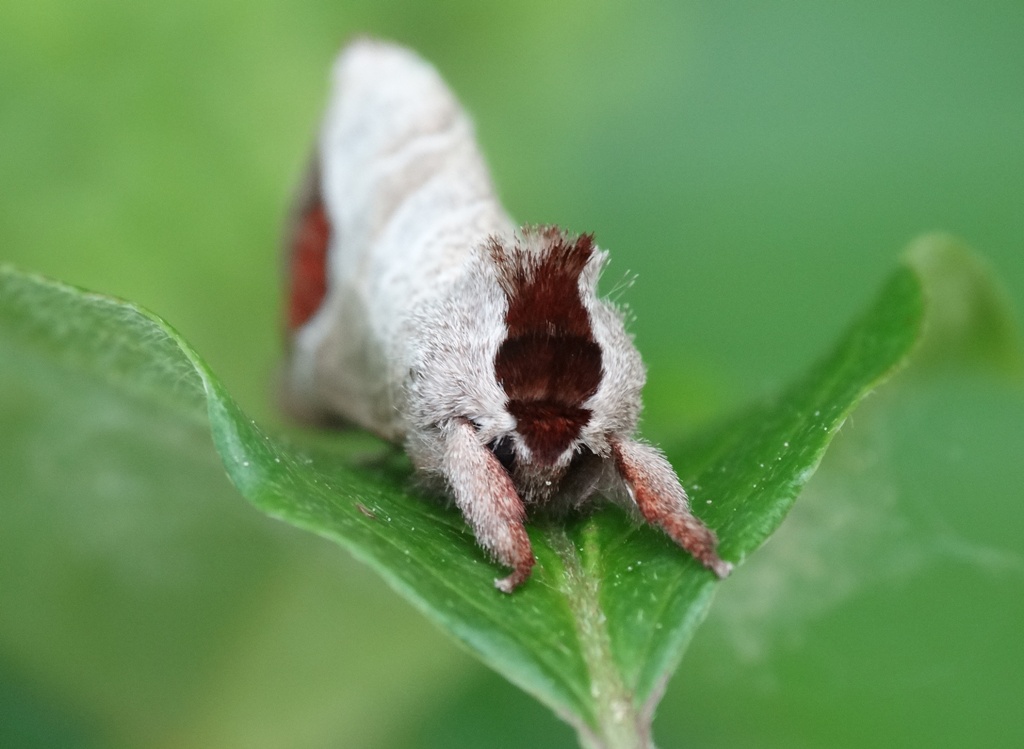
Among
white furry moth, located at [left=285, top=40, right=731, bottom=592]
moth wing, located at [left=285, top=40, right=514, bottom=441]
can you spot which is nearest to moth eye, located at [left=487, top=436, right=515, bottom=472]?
white furry moth, located at [left=285, top=40, right=731, bottom=592]

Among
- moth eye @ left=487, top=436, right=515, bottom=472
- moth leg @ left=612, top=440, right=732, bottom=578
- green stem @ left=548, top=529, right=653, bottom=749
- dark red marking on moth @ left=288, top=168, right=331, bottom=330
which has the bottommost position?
dark red marking on moth @ left=288, top=168, right=331, bottom=330

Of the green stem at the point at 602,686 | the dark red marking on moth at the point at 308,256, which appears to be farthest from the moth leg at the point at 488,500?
the dark red marking on moth at the point at 308,256

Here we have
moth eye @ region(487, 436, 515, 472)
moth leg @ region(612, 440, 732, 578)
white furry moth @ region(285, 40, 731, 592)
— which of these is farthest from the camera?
moth eye @ region(487, 436, 515, 472)

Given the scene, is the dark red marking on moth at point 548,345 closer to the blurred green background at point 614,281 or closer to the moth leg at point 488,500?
the moth leg at point 488,500

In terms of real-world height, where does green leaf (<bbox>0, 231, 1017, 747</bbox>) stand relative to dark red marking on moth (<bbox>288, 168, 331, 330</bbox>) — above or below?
above

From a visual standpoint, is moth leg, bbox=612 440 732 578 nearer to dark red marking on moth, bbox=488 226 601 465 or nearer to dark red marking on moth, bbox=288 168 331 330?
dark red marking on moth, bbox=488 226 601 465

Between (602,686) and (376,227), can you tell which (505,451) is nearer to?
(602,686)

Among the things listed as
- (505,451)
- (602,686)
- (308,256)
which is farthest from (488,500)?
(308,256)

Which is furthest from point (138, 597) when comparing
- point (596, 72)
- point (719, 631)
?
point (596, 72)
